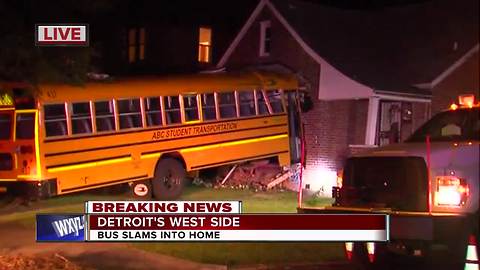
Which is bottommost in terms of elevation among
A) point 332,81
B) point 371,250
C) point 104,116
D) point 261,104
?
point 371,250

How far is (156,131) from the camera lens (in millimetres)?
14648

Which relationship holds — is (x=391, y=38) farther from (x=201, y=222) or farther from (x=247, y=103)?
(x=201, y=222)

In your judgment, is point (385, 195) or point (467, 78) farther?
point (467, 78)

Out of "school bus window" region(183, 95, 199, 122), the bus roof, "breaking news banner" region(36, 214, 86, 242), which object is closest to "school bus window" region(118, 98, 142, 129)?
the bus roof

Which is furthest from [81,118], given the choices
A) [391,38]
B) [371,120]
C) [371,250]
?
[391,38]

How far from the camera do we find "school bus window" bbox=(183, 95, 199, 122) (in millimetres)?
15078

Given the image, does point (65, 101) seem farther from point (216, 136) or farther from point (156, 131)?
point (216, 136)

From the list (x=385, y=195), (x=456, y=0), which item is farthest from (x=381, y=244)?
(x=456, y=0)

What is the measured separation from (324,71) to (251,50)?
295cm

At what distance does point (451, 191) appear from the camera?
762 cm

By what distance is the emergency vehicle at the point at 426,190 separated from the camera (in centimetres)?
756

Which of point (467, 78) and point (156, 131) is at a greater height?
point (467, 78)

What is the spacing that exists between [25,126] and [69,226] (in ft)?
18.1

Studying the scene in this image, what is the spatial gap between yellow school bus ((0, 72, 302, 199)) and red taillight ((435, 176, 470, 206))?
234 inches
